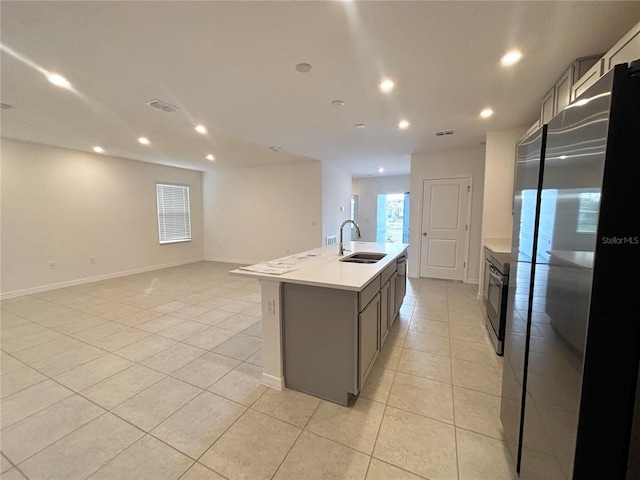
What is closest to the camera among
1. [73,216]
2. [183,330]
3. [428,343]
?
[428,343]

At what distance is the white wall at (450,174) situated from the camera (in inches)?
200

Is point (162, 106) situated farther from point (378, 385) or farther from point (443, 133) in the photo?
point (443, 133)

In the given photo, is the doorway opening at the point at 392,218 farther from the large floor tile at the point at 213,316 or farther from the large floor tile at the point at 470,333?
the large floor tile at the point at 213,316

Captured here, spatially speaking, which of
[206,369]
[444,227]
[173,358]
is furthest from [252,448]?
[444,227]

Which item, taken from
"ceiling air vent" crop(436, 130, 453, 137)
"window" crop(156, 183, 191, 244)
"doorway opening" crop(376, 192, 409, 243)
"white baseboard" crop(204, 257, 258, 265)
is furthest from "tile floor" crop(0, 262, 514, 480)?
"doorway opening" crop(376, 192, 409, 243)

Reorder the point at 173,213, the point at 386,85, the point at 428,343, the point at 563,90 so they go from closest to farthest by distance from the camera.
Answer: the point at 563,90, the point at 386,85, the point at 428,343, the point at 173,213

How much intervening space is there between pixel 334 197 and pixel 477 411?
18.6ft

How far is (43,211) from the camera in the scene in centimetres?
478

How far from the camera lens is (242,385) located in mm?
2170

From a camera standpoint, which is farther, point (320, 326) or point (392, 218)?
point (392, 218)

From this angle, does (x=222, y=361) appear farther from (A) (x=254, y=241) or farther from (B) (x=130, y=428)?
(A) (x=254, y=241)

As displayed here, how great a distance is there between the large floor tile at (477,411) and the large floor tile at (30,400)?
2964 millimetres

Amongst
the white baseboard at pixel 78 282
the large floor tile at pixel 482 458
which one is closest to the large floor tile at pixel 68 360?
the white baseboard at pixel 78 282

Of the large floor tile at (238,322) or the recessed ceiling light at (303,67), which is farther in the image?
the large floor tile at (238,322)
